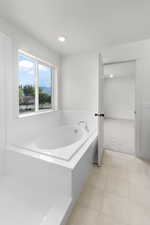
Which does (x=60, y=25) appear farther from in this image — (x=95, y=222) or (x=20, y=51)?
(x=95, y=222)

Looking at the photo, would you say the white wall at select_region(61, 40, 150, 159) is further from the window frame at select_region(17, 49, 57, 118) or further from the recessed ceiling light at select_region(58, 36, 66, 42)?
the recessed ceiling light at select_region(58, 36, 66, 42)

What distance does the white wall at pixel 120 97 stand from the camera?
250 inches

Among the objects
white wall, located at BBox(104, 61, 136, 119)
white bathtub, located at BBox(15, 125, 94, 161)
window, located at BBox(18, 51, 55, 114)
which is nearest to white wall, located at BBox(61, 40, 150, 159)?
window, located at BBox(18, 51, 55, 114)

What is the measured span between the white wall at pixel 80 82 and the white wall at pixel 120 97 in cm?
422

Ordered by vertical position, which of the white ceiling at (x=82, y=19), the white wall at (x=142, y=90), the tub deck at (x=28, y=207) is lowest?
the tub deck at (x=28, y=207)

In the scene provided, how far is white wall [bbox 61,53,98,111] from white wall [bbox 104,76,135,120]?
166 inches

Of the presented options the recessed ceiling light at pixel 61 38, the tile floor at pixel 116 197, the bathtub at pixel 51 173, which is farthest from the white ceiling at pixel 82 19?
the tile floor at pixel 116 197

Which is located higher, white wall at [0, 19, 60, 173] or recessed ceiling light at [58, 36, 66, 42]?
recessed ceiling light at [58, 36, 66, 42]

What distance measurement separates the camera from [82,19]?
1.73 metres

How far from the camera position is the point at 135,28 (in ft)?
6.40

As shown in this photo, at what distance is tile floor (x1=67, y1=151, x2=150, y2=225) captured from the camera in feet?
4.08

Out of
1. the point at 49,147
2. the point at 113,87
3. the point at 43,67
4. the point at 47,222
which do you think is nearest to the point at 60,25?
the point at 43,67

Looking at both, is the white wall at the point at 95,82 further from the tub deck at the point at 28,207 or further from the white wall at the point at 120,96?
the white wall at the point at 120,96

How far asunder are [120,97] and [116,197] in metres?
5.82
